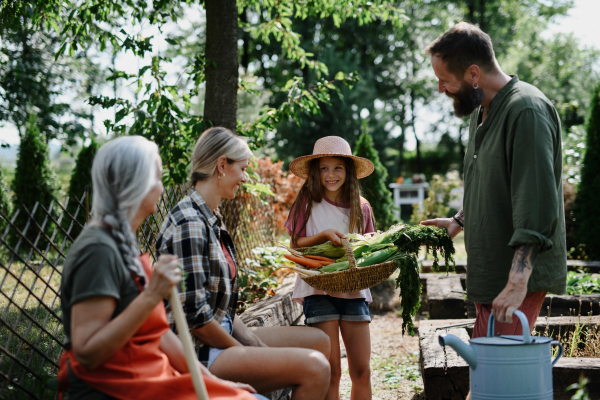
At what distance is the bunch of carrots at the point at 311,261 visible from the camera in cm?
311

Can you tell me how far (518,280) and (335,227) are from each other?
1.59 m

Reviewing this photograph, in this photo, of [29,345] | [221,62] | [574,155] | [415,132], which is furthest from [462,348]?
[415,132]

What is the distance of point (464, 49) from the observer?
223 centimetres

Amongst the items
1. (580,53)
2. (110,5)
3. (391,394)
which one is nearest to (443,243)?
(391,394)

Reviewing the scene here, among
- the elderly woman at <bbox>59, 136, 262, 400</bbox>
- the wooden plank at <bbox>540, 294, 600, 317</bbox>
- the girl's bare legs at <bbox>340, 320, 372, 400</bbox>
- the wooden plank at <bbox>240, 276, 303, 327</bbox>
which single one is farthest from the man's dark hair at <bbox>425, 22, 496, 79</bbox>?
the wooden plank at <bbox>540, 294, 600, 317</bbox>

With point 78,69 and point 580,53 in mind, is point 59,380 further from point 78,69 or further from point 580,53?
point 580,53

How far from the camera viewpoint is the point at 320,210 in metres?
3.51

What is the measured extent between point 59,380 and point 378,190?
8433 millimetres

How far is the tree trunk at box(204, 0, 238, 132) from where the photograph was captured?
4.89 meters

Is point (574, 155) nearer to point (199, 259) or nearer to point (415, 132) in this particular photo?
point (199, 259)

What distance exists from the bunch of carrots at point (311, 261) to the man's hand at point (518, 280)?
48.9 inches

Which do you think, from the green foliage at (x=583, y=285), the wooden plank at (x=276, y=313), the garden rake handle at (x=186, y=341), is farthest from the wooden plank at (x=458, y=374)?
the green foliage at (x=583, y=285)

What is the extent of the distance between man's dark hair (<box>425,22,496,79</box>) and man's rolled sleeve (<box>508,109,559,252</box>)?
331 millimetres

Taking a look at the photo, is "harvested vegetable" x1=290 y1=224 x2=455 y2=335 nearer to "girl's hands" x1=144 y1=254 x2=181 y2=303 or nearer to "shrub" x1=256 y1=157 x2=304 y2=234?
"girl's hands" x1=144 y1=254 x2=181 y2=303
